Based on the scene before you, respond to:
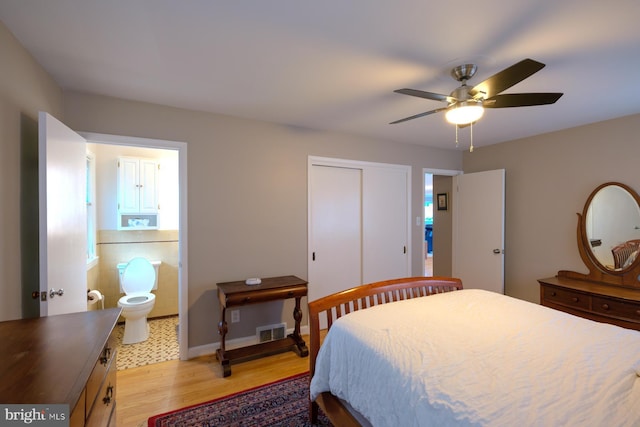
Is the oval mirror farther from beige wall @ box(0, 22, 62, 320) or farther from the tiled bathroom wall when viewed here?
the tiled bathroom wall

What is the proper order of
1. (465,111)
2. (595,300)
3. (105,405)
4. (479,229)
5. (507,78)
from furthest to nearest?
1. (479,229)
2. (595,300)
3. (465,111)
4. (507,78)
5. (105,405)

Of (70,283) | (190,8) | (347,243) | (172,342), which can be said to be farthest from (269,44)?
(172,342)

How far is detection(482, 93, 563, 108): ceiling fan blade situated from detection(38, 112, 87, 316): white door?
256cm

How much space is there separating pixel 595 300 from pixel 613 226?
2.69 ft

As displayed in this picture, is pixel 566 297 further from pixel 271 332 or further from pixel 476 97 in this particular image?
pixel 271 332

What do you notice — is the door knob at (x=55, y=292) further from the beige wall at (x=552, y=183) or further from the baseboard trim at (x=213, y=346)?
the beige wall at (x=552, y=183)

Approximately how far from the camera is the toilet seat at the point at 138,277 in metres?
3.38

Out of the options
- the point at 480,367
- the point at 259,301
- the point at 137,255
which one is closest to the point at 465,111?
the point at 480,367

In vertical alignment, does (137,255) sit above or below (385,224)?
below

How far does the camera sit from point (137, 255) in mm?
3707

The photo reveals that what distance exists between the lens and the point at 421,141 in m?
3.85

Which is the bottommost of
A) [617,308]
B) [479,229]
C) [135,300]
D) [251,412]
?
[251,412]

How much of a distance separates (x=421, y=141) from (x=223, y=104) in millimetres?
2526

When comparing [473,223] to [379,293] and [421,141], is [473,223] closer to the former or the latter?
[421,141]
